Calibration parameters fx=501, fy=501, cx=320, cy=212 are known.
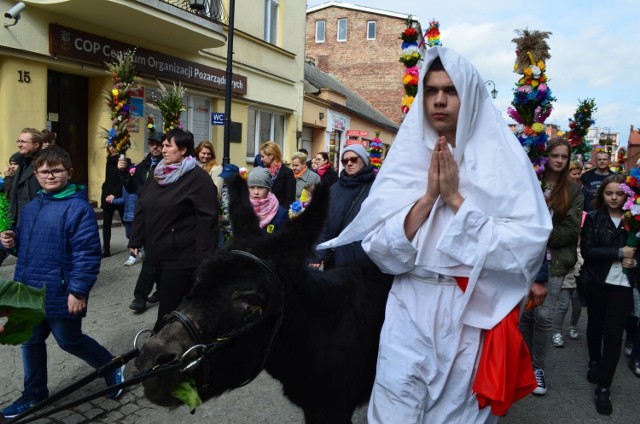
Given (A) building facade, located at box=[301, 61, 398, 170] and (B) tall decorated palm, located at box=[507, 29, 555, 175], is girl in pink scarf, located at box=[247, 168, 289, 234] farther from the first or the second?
(A) building facade, located at box=[301, 61, 398, 170]

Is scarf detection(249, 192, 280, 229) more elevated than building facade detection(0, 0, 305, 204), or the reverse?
building facade detection(0, 0, 305, 204)

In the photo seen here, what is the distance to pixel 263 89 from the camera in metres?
17.1

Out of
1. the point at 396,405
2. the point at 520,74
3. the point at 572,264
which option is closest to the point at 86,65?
the point at 520,74

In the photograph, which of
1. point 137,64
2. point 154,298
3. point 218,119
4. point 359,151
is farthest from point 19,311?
point 137,64

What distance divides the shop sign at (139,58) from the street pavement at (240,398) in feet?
22.7

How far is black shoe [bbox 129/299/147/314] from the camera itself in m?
6.16

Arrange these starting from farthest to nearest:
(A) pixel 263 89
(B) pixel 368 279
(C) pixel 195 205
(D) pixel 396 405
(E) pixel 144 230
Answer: (A) pixel 263 89
(E) pixel 144 230
(C) pixel 195 205
(B) pixel 368 279
(D) pixel 396 405

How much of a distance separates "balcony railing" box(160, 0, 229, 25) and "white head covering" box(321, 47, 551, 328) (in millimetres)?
11858

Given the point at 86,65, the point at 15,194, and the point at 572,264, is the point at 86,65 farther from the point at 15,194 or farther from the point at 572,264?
the point at 572,264

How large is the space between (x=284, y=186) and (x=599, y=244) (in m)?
4.94

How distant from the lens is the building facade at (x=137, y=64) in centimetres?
985

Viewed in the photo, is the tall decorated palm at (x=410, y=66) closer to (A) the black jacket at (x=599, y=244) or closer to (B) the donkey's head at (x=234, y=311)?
(A) the black jacket at (x=599, y=244)

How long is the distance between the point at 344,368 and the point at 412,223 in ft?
2.26

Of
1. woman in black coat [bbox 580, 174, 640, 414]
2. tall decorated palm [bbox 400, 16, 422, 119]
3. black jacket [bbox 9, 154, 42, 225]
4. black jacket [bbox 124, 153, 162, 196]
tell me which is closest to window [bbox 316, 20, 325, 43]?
black jacket [bbox 124, 153, 162, 196]
